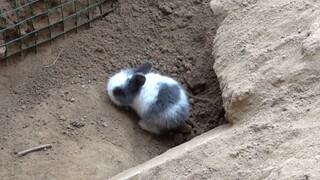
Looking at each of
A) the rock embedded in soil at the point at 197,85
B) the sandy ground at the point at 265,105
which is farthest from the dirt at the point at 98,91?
the sandy ground at the point at 265,105

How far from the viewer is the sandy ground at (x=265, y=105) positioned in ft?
10.5

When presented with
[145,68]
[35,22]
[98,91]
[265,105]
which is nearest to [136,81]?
[145,68]

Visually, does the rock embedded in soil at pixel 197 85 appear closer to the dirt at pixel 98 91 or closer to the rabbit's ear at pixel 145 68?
the dirt at pixel 98 91

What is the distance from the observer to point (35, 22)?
16.7ft

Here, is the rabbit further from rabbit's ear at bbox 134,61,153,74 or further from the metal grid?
the metal grid

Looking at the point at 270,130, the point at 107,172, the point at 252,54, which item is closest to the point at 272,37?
the point at 252,54

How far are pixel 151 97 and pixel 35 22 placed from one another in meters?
1.22

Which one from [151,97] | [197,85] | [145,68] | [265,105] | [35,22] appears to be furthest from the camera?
[35,22]

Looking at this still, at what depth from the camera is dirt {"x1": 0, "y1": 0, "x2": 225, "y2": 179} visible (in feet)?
14.2

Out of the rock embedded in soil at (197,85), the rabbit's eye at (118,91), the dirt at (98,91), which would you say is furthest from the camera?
the rock embedded in soil at (197,85)

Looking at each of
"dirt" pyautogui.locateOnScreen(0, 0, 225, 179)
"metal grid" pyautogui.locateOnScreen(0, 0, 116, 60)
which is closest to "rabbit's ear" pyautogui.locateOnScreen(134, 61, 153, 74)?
"dirt" pyautogui.locateOnScreen(0, 0, 225, 179)

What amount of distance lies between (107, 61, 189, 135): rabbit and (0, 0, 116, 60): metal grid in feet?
2.43

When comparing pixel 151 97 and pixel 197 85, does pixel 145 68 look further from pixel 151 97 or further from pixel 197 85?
pixel 197 85

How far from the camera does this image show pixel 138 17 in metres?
5.41
